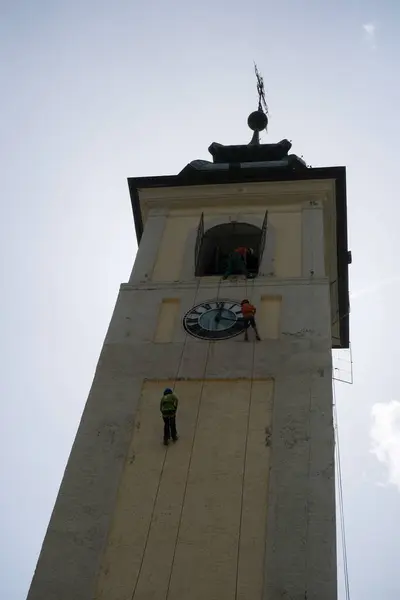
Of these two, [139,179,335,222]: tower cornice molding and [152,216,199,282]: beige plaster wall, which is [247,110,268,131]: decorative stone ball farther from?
[152,216,199,282]: beige plaster wall

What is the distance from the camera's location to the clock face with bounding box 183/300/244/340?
12.1 metres

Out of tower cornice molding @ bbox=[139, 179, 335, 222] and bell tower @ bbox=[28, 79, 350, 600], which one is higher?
tower cornice molding @ bbox=[139, 179, 335, 222]

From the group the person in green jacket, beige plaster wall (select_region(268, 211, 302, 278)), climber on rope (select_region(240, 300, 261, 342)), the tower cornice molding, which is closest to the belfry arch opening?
beige plaster wall (select_region(268, 211, 302, 278))

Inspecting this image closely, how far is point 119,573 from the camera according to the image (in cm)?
896

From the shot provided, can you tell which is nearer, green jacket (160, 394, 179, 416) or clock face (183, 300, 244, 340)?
green jacket (160, 394, 179, 416)

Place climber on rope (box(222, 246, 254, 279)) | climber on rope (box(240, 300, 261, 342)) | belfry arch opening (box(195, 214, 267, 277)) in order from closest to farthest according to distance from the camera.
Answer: climber on rope (box(240, 300, 261, 342)), climber on rope (box(222, 246, 254, 279)), belfry arch opening (box(195, 214, 267, 277))

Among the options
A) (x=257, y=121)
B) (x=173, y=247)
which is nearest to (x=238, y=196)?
(x=173, y=247)

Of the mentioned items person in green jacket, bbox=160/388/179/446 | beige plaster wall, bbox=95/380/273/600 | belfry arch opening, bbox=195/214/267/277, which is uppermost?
belfry arch opening, bbox=195/214/267/277

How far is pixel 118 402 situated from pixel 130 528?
2207 millimetres

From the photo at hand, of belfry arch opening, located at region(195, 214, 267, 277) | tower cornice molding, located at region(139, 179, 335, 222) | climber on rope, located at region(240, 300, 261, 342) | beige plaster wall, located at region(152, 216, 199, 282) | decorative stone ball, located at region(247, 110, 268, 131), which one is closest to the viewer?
climber on rope, located at region(240, 300, 261, 342)

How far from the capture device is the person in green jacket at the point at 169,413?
33.3 ft

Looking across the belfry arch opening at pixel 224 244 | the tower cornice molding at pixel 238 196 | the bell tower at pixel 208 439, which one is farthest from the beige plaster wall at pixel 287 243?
the tower cornice molding at pixel 238 196

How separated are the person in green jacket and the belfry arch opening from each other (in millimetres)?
4472

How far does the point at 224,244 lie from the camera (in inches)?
629
